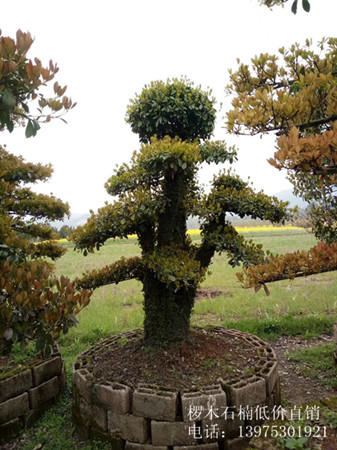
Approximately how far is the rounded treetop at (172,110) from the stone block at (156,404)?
2454mm

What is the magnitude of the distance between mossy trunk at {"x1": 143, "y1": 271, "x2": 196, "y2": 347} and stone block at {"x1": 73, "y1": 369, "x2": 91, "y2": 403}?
2.45 feet

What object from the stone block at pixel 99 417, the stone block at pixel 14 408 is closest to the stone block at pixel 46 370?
the stone block at pixel 14 408

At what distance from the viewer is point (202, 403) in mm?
2924

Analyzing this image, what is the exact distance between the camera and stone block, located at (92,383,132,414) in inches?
119

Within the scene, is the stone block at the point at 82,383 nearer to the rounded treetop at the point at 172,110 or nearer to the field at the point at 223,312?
the field at the point at 223,312

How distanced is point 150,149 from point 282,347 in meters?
3.54

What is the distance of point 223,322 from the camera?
5969 millimetres

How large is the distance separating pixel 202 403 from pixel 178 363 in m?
0.64

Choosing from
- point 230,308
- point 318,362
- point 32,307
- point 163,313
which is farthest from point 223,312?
point 32,307

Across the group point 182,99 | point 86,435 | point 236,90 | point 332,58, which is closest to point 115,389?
point 86,435

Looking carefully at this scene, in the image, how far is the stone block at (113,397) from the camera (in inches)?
119

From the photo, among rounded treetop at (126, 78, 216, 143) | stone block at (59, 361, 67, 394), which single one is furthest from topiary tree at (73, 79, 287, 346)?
stone block at (59, 361, 67, 394)

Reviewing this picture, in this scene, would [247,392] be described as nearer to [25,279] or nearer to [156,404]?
[156,404]

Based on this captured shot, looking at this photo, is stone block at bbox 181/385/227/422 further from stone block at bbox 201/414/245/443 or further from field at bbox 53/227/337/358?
field at bbox 53/227/337/358
